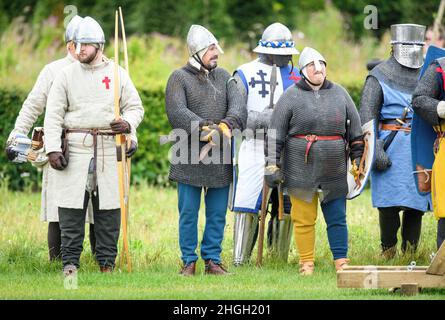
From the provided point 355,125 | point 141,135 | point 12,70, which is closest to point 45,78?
point 355,125

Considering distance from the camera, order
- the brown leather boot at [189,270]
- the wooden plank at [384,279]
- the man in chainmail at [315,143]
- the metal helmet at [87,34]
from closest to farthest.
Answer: the wooden plank at [384,279]
the metal helmet at [87,34]
the man in chainmail at [315,143]
the brown leather boot at [189,270]

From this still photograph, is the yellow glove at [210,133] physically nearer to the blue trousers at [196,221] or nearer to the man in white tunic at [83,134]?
the blue trousers at [196,221]

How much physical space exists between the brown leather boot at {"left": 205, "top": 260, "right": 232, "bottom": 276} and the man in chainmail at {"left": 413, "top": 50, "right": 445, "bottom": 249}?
5.90 feet

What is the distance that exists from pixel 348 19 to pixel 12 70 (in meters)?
10.5

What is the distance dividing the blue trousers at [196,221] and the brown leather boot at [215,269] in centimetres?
4

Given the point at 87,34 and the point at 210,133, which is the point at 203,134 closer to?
the point at 210,133

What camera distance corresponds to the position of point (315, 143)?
990 cm

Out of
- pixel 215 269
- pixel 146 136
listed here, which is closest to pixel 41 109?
pixel 215 269

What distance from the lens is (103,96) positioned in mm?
9906

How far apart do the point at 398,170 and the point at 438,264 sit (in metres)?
2.06

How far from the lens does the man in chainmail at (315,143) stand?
9898 mm

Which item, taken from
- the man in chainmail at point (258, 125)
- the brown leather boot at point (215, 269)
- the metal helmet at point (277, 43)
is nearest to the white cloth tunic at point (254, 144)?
the man in chainmail at point (258, 125)

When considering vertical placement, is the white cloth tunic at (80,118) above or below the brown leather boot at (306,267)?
above

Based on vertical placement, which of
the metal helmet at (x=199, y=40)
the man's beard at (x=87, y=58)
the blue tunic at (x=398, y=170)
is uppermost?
the metal helmet at (x=199, y=40)
